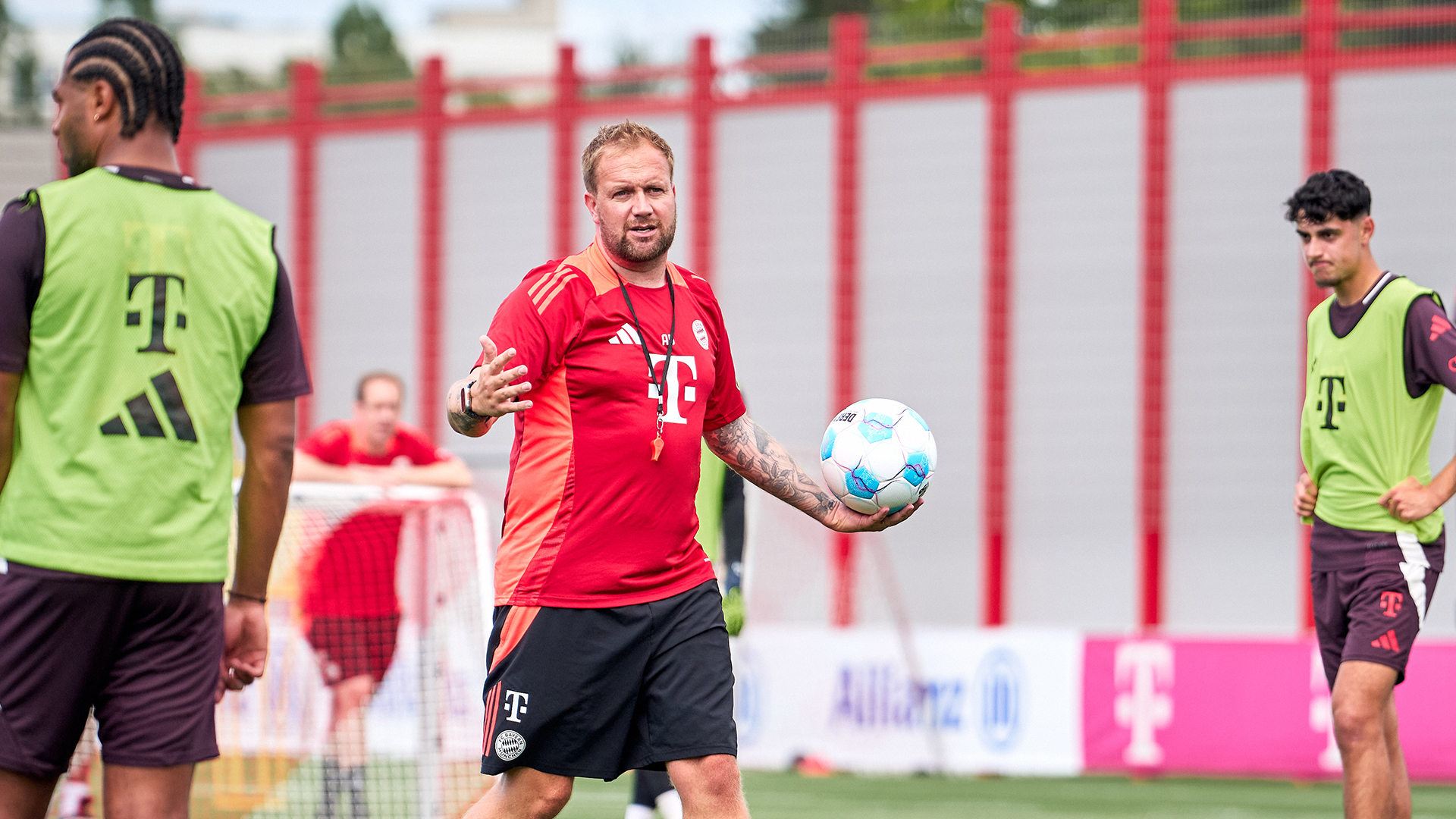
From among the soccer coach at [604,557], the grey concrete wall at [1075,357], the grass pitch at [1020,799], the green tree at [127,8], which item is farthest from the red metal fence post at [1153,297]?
the green tree at [127,8]

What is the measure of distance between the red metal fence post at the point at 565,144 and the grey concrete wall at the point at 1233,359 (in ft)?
22.7

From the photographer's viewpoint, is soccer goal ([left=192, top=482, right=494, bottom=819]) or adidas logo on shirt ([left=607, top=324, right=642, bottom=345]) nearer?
adidas logo on shirt ([left=607, top=324, right=642, bottom=345])

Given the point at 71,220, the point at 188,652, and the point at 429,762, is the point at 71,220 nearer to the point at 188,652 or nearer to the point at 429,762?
the point at 188,652

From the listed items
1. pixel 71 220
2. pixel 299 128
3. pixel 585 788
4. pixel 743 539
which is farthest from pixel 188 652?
pixel 299 128

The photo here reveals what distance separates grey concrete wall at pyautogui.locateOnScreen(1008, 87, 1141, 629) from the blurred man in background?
33.1 feet

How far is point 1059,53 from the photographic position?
17031 mm

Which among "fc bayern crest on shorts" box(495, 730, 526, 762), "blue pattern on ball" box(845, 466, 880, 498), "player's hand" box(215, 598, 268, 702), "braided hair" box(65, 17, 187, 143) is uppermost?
"braided hair" box(65, 17, 187, 143)

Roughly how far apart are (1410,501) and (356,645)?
16.0 feet

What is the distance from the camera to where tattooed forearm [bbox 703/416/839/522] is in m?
4.54

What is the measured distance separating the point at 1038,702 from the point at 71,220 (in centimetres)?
860

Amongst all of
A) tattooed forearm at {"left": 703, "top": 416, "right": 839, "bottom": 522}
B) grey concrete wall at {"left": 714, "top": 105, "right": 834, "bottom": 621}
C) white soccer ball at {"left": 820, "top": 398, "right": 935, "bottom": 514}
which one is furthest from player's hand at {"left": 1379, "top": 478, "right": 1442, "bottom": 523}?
grey concrete wall at {"left": 714, "top": 105, "right": 834, "bottom": 621}

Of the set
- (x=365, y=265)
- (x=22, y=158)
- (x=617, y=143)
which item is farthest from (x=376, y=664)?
(x=22, y=158)

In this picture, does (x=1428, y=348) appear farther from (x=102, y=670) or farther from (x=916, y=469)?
(x=102, y=670)

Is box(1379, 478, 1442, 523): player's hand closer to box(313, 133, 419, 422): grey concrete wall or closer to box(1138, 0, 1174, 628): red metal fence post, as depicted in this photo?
box(1138, 0, 1174, 628): red metal fence post
